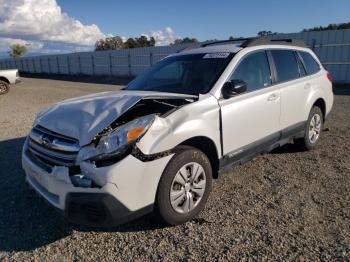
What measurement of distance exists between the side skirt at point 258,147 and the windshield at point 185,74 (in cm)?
84

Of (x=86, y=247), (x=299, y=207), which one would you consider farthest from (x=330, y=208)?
(x=86, y=247)

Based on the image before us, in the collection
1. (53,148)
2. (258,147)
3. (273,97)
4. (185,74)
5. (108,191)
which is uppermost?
(185,74)

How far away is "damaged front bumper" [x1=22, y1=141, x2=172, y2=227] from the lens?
9.17 ft

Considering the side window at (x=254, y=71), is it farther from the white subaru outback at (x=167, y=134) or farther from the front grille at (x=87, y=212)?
the front grille at (x=87, y=212)

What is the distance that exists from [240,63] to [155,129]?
1.71 meters

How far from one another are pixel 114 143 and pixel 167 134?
0.50 meters

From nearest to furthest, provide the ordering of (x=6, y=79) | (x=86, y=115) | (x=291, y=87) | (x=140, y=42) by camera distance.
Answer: (x=86, y=115) < (x=291, y=87) < (x=6, y=79) < (x=140, y=42)

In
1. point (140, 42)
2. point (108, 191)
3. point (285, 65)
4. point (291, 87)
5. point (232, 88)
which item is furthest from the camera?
point (140, 42)

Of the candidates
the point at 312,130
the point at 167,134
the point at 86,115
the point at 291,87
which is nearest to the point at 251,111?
the point at 291,87

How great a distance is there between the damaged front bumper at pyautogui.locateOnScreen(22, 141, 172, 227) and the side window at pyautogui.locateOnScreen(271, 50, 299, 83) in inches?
103

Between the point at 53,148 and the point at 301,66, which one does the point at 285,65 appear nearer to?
the point at 301,66

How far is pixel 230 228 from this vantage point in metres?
3.31

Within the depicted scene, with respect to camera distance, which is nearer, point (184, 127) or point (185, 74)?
point (184, 127)

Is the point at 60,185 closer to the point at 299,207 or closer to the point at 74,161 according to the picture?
the point at 74,161
